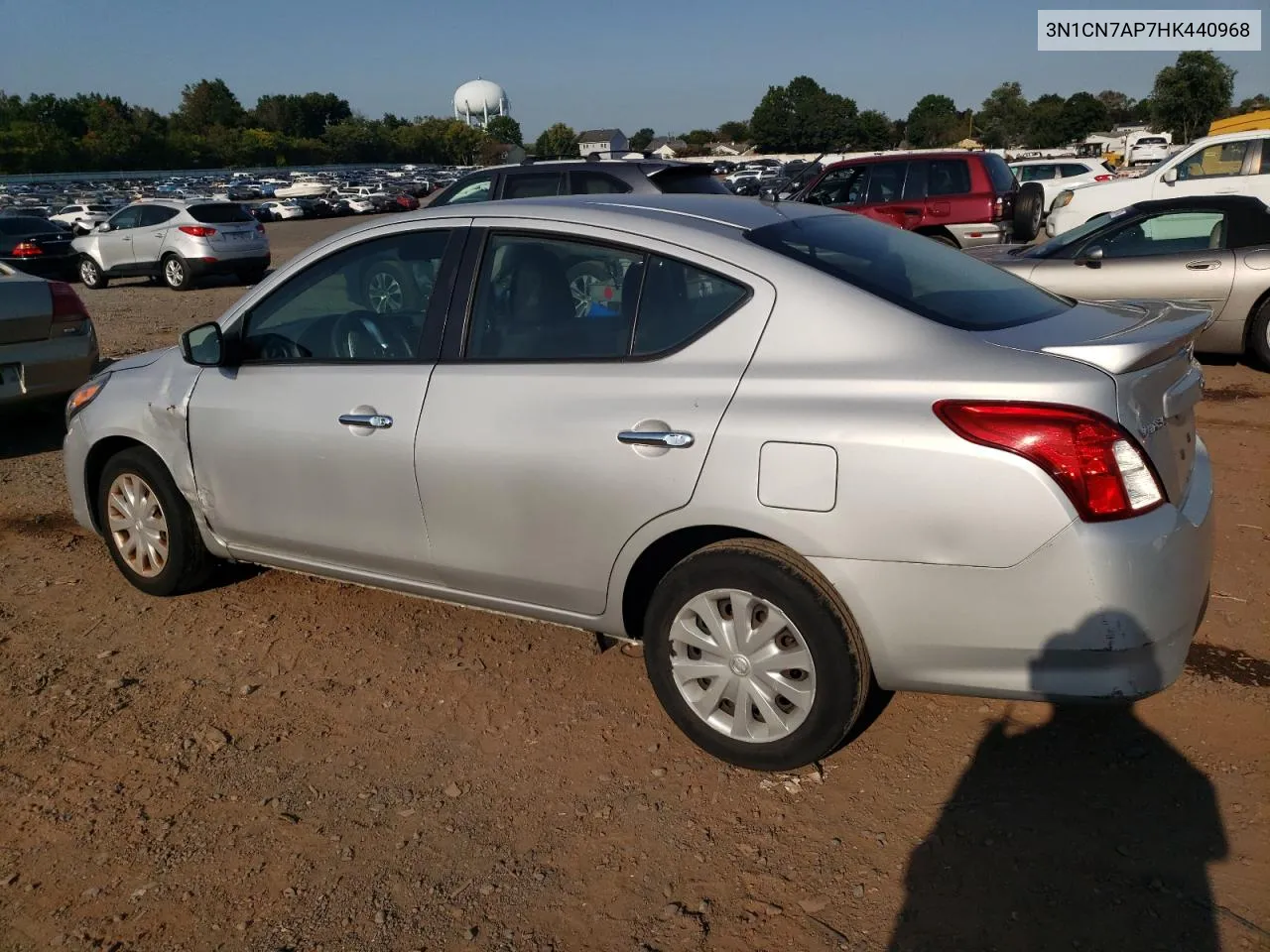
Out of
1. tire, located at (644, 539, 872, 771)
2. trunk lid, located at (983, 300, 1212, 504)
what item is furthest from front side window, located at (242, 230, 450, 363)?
trunk lid, located at (983, 300, 1212, 504)

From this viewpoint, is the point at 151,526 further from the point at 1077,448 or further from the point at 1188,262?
the point at 1188,262

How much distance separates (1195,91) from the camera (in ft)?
174

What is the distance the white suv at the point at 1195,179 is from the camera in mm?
13594

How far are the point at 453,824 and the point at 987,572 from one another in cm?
164

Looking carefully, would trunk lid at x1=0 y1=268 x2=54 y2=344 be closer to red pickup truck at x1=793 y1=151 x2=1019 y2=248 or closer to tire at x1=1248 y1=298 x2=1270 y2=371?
red pickup truck at x1=793 y1=151 x2=1019 y2=248

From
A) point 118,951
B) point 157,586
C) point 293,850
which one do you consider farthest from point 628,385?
point 157,586

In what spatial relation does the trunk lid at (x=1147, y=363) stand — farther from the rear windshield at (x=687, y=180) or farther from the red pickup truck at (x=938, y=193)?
the red pickup truck at (x=938, y=193)

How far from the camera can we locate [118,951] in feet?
8.30

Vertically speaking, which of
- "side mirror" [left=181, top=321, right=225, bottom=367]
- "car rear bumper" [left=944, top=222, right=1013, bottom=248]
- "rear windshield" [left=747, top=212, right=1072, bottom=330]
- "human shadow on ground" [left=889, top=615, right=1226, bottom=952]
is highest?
"car rear bumper" [left=944, top=222, right=1013, bottom=248]

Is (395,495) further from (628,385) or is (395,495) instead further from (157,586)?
(157,586)

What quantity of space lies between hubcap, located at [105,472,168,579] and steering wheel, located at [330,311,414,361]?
116 centimetres

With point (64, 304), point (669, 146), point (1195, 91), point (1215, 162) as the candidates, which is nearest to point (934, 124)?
point (669, 146)

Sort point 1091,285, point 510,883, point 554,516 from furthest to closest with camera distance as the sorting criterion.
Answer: point 1091,285 < point 554,516 < point 510,883

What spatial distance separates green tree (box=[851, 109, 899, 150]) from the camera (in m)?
91.9
